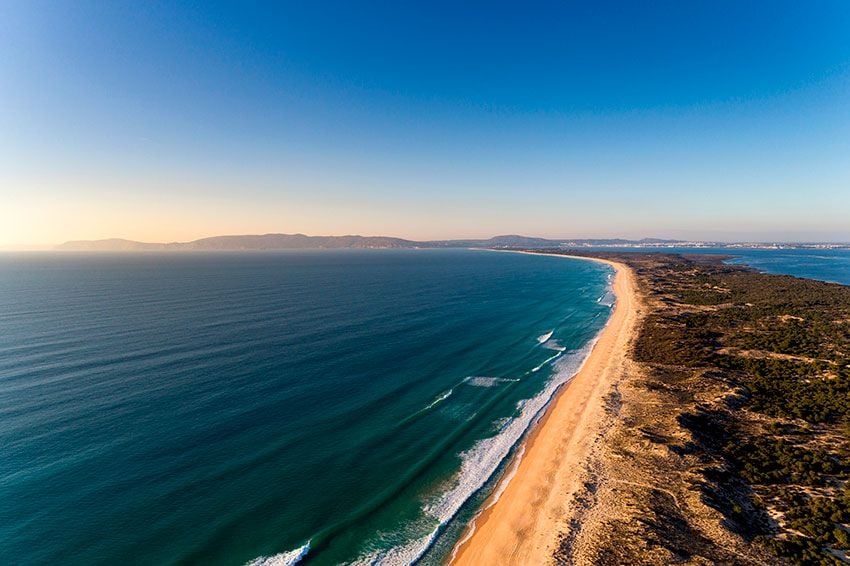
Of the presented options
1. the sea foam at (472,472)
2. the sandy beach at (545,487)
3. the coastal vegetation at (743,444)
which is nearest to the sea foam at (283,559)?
the sea foam at (472,472)

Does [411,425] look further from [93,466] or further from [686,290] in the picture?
[686,290]

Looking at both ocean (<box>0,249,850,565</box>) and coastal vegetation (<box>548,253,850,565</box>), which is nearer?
coastal vegetation (<box>548,253,850,565</box>)

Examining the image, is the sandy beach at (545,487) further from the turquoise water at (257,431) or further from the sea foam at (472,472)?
the turquoise water at (257,431)

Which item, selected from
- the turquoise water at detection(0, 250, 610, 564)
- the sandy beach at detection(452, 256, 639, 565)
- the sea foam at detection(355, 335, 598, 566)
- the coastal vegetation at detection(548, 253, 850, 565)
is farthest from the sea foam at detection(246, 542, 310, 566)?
the coastal vegetation at detection(548, 253, 850, 565)

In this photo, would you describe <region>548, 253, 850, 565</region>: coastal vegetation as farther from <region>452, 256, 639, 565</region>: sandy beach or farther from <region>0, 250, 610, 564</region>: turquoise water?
<region>0, 250, 610, 564</region>: turquoise water

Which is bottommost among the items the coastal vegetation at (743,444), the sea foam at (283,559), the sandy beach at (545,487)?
the sandy beach at (545,487)

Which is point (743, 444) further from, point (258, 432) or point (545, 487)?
point (258, 432)

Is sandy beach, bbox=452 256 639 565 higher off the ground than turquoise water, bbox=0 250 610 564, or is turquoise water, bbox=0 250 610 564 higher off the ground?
turquoise water, bbox=0 250 610 564

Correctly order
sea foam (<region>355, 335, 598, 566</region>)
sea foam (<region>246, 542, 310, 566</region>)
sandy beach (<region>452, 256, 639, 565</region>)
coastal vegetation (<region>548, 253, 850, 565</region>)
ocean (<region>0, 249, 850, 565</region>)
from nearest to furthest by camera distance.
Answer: sea foam (<region>246, 542, 310, 566</region>) → coastal vegetation (<region>548, 253, 850, 565</region>) → sea foam (<region>355, 335, 598, 566</region>) → sandy beach (<region>452, 256, 639, 565</region>) → ocean (<region>0, 249, 850, 565</region>)
